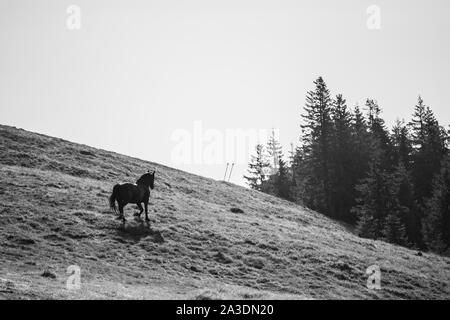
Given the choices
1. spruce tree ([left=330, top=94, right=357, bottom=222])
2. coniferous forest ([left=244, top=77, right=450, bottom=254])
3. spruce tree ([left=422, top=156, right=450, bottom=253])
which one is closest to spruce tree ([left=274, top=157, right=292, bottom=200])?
coniferous forest ([left=244, top=77, right=450, bottom=254])

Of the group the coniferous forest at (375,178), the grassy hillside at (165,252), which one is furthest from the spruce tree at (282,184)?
the grassy hillside at (165,252)

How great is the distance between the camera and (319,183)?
57438mm

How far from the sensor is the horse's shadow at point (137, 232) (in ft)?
69.6

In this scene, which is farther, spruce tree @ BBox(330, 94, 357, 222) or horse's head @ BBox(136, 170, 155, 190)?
spruce tree @ BBox(330, 94, 357, 222)

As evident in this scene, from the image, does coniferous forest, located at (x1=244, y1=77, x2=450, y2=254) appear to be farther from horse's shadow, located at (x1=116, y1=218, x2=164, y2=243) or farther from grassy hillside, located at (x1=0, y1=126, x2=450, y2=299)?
horse's shadow, located at (x1=116, y1=218, x2=164, y2=243)

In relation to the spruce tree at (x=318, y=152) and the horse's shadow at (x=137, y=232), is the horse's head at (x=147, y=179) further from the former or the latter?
the spruce tree at (x=318, y=152)

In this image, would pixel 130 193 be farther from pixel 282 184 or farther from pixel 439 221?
pixel 282 184

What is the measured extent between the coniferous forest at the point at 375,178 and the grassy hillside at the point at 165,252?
1261cm

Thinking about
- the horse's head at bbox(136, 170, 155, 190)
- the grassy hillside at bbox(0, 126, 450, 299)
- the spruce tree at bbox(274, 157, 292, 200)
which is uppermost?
the spruce tree at bbox(274, 157, 292, 200)

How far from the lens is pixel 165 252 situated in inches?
797

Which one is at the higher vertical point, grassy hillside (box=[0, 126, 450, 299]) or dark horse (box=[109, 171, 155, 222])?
dark horse (box=[109, 171, 155, 222])

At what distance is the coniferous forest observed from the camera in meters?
44.2

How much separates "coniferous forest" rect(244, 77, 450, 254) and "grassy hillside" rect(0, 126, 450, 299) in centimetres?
1261
